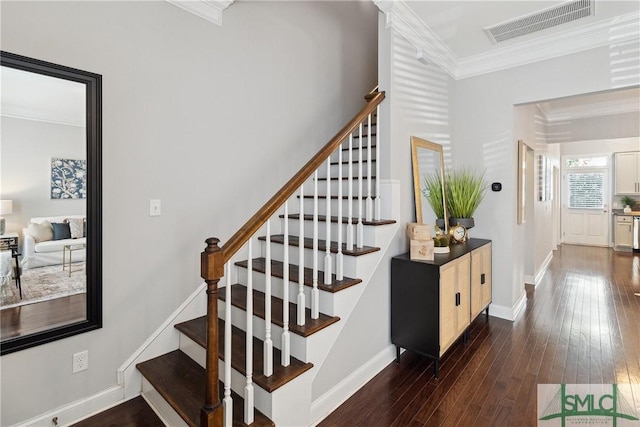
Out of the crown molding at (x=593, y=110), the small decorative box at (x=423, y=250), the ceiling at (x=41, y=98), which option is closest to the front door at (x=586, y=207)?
the crown molding at (x=593, y=110)

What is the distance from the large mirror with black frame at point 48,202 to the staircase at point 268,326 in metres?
0.66

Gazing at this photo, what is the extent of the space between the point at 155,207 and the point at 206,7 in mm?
1606

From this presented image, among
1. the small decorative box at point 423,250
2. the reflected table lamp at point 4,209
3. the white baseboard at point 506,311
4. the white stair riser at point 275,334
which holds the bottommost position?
the white baseboard at point 506,311

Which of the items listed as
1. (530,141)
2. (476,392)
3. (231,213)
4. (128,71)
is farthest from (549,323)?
(128,71)

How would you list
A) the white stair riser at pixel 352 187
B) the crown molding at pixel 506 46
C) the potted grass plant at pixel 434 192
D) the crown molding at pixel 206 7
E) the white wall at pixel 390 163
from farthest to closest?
the potted grass plant at pixel 434 192
the white stair riser at pixel 352 187
the crown molding at pixel 506 46
the crown molding at pixel 206 7
the white wall at pixel 390 163

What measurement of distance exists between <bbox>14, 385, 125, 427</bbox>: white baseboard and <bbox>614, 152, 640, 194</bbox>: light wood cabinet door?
10374 millimetres

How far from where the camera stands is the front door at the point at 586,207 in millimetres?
8219

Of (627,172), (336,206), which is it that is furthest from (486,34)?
(627,172)

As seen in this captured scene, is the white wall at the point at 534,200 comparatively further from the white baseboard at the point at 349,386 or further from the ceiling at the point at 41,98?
the ceiling at the point at 41,98

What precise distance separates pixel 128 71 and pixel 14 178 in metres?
0.94

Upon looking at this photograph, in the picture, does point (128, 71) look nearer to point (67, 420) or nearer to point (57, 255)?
point (57, 255)

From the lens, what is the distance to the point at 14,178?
1.78m

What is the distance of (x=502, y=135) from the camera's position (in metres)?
3.55

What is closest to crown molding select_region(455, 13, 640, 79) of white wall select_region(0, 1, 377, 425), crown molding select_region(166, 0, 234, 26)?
white wall select_region(0, 1, 377, 425)
